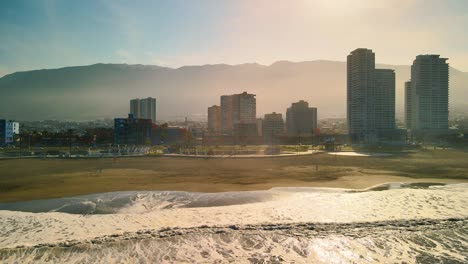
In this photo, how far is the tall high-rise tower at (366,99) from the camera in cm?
12206

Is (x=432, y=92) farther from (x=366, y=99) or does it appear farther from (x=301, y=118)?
(x=301, y=118)

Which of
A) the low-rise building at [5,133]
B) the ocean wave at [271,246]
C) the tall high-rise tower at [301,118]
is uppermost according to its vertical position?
the tall high-rise tower at [301,118]

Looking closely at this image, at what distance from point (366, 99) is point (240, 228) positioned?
120341mm

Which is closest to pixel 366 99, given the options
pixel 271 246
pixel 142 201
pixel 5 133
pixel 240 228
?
pixel 5 133

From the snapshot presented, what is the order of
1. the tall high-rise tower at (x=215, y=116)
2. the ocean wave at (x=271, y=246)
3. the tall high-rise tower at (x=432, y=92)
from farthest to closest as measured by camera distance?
1. the tall high-rise tower at (x=215, y=116)
2. the tall high-rise tower at (x=432, y=92)
3. the ocean wave at (x=271, y=246)

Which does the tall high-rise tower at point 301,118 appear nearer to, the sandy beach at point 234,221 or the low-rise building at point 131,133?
the low-rise building at point 131,133

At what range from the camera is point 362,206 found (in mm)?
16766

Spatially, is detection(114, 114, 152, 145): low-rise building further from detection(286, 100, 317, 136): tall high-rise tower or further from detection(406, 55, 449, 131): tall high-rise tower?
detection(406, 55, 449, 131): tall high-rise tower

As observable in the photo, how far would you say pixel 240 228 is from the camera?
13.1 metres

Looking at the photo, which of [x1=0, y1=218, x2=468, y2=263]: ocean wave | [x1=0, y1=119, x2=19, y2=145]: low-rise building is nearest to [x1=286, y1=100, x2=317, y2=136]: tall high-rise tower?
[x1=0, y1=119, x2=19, y2=145]: low-rise building

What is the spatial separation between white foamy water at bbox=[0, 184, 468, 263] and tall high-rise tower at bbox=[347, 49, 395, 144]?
105499mm

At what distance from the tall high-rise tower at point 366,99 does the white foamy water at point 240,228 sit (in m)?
105

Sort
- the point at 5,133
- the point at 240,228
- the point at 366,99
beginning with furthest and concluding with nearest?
1. the point at 366,99
2. the point at 5,133
3. the point at 240,228

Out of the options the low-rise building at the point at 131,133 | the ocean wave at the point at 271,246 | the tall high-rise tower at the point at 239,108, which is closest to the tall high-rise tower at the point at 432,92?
the tall high-rise tower at the point at 239,108
